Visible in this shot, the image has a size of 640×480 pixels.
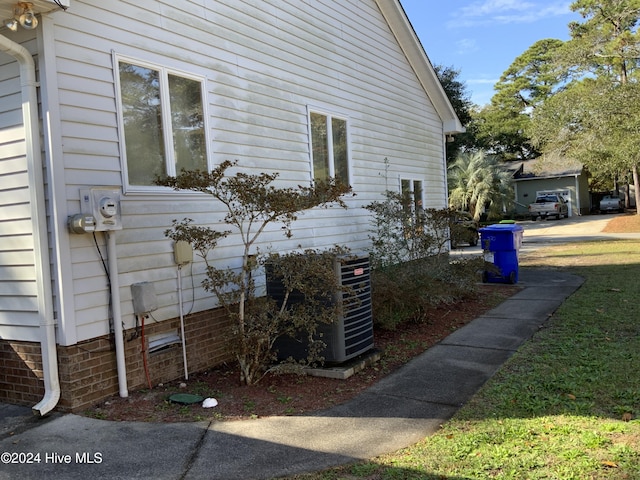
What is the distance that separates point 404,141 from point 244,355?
759cm

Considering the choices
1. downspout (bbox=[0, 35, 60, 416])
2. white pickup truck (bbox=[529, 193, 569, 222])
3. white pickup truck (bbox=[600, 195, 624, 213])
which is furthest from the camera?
white pickup truck (bbox=[600, 195, 624, 213])

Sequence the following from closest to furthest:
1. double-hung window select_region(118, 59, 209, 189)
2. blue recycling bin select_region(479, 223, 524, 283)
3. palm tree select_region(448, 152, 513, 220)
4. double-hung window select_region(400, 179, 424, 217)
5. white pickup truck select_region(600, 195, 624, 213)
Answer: double-hung window select_region(118, 59, 209, 189), blue recycling bin select_region(479, 223, 524, 283), double-hung window select_region(400, 179, 424, 217), palm tree select_region(448, 152, 513, 220), white pickup truck select_region(600, 195, 624, 213)

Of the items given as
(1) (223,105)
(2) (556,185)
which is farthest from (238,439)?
(2) (556,185)

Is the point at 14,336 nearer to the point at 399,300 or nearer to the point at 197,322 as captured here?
the point at 197,322

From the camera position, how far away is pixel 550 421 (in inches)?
156

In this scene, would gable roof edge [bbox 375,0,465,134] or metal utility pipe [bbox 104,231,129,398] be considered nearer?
metal utility pipe [bbox 104,231,129,398]

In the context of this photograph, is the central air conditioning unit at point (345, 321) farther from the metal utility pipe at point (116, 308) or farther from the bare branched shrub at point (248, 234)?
the metal utility pipe at point (116, 308)

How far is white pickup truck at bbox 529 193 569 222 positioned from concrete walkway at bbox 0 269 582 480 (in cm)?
3310

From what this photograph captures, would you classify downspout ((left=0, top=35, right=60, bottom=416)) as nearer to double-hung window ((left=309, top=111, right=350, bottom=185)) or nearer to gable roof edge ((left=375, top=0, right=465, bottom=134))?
double-hung window ((left=309, top=111, right=350, bottom=185))

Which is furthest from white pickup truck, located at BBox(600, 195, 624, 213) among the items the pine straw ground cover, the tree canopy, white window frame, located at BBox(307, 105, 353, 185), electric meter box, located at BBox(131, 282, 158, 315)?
electric meter box, located at BBox(131, 282, 158, 315)

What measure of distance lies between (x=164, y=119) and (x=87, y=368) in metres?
2.69

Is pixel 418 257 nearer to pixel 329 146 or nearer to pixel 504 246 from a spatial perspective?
pixel 329 146

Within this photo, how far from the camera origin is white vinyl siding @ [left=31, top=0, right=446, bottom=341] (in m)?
4.55

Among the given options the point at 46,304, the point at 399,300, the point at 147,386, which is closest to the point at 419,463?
the point at 147,386
